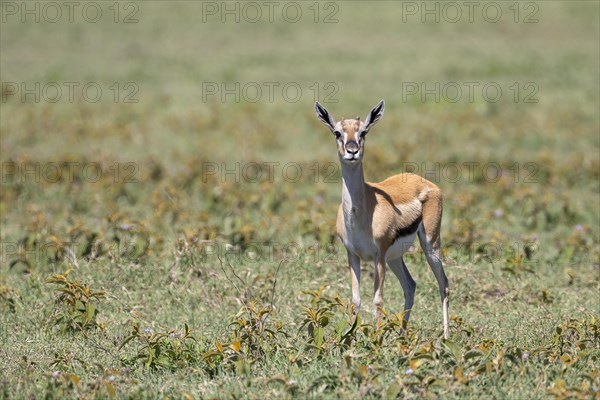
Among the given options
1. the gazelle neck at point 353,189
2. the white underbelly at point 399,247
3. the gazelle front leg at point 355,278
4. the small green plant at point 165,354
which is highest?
the gazelle neck at point 353,189

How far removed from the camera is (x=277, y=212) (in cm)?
1105

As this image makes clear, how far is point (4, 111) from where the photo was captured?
1641 cm

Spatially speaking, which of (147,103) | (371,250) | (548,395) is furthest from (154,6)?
(548,395)

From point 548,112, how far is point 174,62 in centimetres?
908

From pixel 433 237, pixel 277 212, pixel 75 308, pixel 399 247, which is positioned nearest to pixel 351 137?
pixel 399 247

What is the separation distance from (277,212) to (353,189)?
451 cm

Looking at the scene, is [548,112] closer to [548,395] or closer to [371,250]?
[371,250]

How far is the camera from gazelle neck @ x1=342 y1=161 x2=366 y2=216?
21.6ft

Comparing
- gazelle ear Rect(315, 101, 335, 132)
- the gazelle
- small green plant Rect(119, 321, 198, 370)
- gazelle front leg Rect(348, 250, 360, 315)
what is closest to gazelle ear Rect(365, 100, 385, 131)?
the gazelle

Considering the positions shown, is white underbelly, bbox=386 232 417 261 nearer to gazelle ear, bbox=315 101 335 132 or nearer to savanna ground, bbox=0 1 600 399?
savanna ground, bbox=0 1 600 399

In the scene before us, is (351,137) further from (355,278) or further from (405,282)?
Result: (405,282)

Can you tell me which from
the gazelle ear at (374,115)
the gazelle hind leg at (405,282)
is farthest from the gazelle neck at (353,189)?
the gazelle hind leg at (405,282)

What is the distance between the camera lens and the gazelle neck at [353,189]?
21.6 feet

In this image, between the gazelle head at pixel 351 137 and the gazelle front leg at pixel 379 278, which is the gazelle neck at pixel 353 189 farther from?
the gazelle front leg at pixel 379 278
